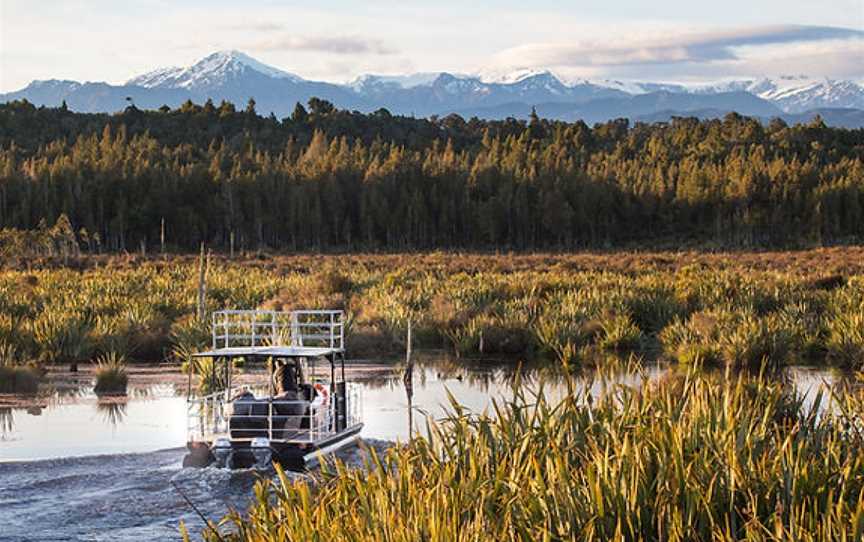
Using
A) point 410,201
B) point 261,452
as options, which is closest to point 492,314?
point 261,452

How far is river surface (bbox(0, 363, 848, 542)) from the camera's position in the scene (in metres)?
14.2

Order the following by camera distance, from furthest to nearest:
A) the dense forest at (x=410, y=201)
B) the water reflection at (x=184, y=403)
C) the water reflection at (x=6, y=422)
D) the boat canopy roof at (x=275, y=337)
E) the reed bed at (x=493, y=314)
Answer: the dense forest at (x=410, y=201), the reed bed at (x=493, y=314), the water reflection at (x=6, y=422), the water reflection at (x=184, y=403), the boat canopy roof at (x=275, y=337)

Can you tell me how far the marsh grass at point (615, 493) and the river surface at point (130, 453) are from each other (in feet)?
3.36

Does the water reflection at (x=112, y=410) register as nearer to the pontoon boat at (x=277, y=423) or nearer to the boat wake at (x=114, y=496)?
the pontoon boat at (x=277, y=423)

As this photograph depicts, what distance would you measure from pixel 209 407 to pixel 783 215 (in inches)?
3631

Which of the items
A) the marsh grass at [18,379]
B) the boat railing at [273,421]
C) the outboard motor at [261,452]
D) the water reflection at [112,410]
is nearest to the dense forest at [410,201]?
the marsh grass at [18,379]

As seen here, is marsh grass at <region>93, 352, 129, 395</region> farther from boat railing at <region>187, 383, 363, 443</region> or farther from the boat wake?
the boat wake

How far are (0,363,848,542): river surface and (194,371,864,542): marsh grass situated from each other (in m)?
1.03

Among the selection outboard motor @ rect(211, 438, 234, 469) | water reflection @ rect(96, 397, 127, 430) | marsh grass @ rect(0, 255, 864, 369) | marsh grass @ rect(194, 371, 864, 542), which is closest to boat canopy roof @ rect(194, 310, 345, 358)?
marsh grass @ rect(0, 255, 864, 369)

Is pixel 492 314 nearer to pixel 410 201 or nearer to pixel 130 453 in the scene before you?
pixel 130 453

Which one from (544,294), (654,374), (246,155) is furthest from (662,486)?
(246,155)

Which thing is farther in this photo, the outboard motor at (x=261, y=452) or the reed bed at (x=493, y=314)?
the reed bed at (x=493, y=314)

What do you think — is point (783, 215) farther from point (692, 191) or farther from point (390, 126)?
point (390, 126)

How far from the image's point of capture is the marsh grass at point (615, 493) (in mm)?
8695
